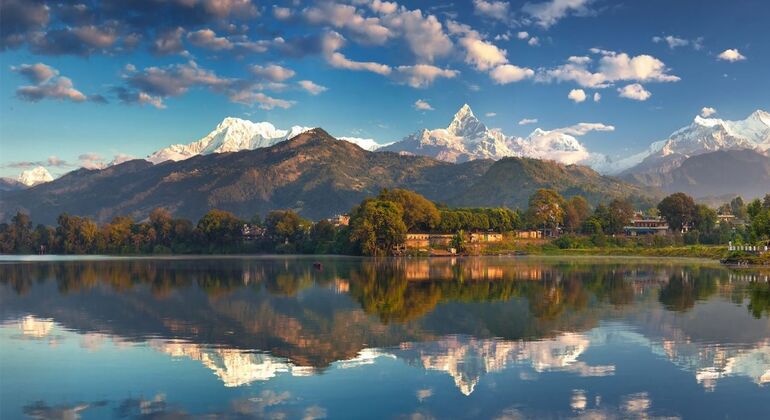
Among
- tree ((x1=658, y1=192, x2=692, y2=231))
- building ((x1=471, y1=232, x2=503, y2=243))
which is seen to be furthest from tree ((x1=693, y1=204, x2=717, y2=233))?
building ((x1=471, y1=232, x2=503, y2=243))

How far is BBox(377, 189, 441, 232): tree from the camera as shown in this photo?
17488 cm

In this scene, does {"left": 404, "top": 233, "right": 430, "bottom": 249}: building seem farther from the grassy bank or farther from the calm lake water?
the calm lake water

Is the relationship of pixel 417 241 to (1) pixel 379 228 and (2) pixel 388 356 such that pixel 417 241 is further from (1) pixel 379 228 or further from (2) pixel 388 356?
(2) pixel 388 356

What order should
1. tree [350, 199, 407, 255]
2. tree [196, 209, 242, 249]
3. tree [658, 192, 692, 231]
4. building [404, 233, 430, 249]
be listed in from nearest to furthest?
tree [350, 199, 407, 255] → building [404, 233, 430, 249] → tree [658, 192, 692, 231] → tree [196, 209, 242, 249]

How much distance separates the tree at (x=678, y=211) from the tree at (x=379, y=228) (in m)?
87.2

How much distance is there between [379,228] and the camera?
159m

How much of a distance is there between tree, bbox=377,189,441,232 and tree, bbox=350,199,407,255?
9724 millimetres

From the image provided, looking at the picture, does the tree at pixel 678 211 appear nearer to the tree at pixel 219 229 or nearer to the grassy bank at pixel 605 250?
the grassy bank at pixel 605 250

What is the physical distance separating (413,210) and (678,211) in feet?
268

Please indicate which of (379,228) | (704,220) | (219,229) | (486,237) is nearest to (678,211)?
(704,220)

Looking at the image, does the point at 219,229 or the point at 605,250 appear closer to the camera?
the point at 605,250

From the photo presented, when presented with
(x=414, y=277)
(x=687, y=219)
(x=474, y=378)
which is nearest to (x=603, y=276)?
(x=414, y=277)

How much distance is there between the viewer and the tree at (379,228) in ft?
516

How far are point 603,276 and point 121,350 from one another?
206ft
